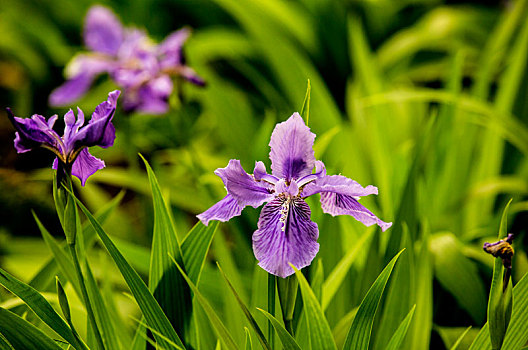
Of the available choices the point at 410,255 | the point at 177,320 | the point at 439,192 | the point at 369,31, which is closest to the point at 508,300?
the point at 410,255

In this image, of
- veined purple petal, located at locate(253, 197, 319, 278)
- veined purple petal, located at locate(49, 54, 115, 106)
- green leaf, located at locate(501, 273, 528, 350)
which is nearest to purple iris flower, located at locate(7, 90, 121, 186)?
veined purple petal, located at locate(253, 197, 319, 278)

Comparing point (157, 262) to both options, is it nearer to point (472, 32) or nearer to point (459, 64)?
point (459, 64)

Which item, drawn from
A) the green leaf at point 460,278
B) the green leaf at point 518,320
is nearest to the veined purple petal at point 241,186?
the green leaf at point 518,320

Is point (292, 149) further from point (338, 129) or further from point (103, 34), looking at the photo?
point (103, 34)

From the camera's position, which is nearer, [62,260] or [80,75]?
[62,260]

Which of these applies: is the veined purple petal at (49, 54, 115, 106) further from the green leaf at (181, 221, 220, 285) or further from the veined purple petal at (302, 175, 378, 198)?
the veined purple petal at (302, 175, 378, 198)

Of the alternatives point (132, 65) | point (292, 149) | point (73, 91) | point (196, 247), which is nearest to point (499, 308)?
point (292, 149)
